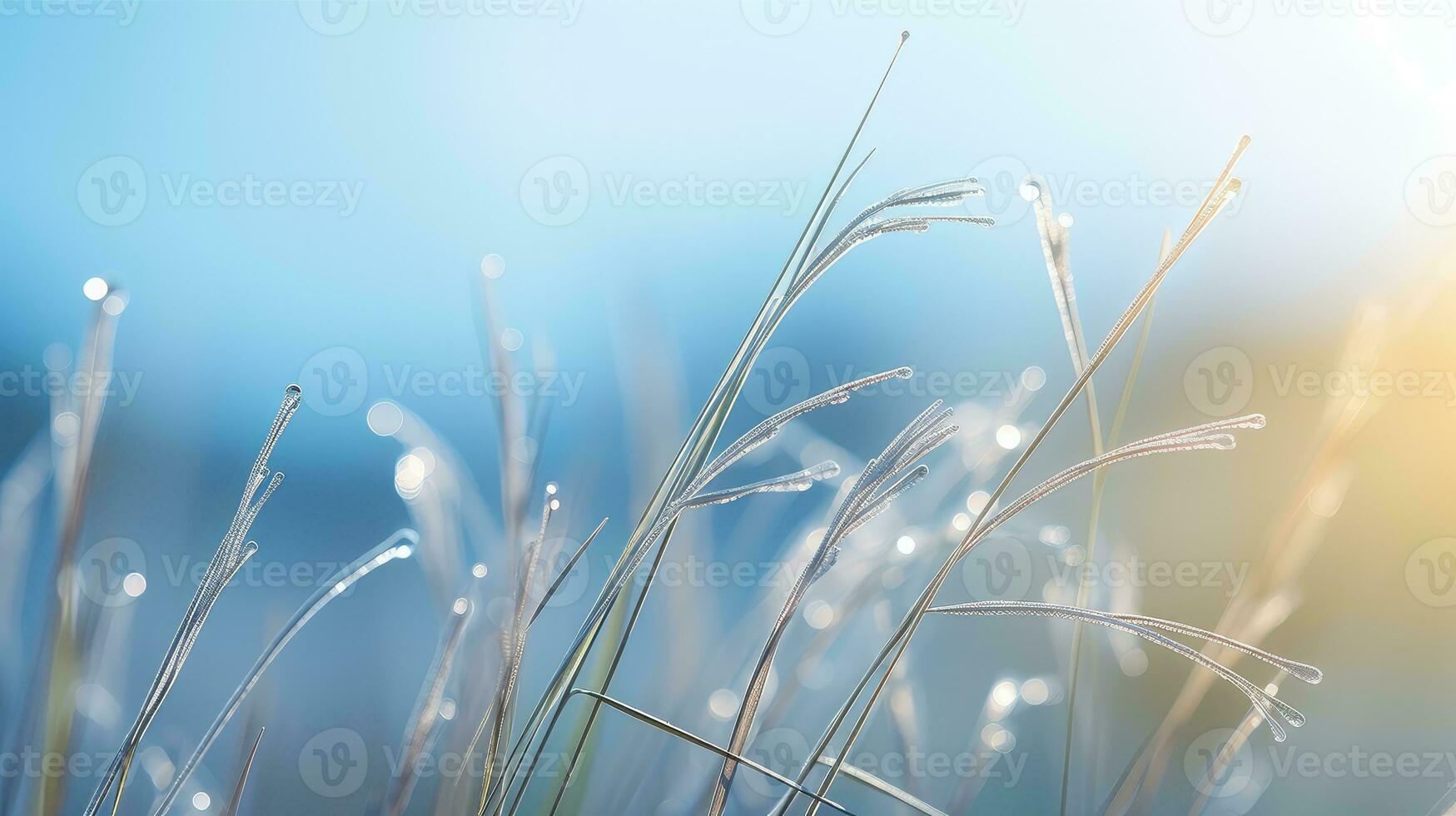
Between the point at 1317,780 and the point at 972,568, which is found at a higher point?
the point at 972,568

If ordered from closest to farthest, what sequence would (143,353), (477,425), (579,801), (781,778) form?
(781,778) → (579,801) → (143,353) → (477,425)

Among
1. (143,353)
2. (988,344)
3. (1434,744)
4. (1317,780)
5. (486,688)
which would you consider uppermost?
(988,344)

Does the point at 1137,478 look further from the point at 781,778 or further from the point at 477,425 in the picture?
the point at 781,778

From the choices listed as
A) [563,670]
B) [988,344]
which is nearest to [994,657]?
[988,344]

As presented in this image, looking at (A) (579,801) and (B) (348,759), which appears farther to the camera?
(B) (348,759)

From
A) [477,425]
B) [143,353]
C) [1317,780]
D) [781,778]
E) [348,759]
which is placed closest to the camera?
[781,778]

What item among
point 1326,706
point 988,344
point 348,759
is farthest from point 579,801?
point 1326,706

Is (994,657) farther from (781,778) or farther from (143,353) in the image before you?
(143,353)

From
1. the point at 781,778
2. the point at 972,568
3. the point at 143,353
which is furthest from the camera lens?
the point at 143,353

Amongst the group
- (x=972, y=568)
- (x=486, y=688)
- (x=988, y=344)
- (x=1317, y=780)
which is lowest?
(x=1317, y=780)
